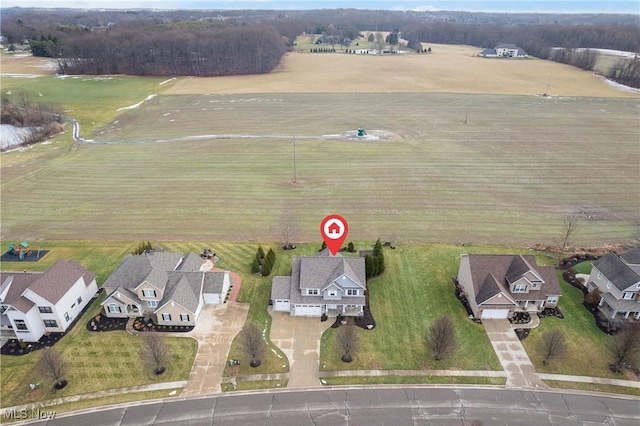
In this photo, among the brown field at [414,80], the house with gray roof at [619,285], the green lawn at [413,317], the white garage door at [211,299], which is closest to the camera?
the green lawn at [413,317]

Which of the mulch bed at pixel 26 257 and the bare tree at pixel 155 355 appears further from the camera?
the mulch bed at pixel 26 257

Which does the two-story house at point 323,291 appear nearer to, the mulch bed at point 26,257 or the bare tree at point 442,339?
the bare tree at point 442,339

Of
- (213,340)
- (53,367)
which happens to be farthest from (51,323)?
(213,340)

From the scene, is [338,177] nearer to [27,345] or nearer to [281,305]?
[281,305]

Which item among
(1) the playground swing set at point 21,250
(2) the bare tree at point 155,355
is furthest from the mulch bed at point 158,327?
(1) the playground swing set at point 21,250

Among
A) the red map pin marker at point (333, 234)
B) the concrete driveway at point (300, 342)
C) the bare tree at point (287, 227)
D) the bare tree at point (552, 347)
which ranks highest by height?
the red map pin marker at point (333, 234)

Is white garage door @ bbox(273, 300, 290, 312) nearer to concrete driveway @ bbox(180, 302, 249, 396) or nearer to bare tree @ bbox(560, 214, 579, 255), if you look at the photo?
concrete driveway @ bbox(180, 302, 249, 396)

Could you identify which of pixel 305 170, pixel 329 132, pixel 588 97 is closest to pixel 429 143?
pixel 329 132
